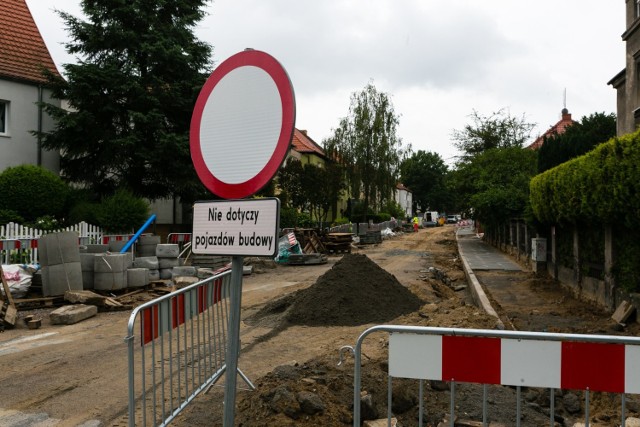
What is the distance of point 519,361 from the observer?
277 cm

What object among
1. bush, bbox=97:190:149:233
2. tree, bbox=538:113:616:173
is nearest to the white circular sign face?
bush, bbox=97:190:149:233

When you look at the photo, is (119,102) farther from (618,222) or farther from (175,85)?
(618,222)

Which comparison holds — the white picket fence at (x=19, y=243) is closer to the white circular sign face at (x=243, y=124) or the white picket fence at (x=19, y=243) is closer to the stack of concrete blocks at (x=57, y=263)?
the stack of concrete blocks at (x=57, y=263)

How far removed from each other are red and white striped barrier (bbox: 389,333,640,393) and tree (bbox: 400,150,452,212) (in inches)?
4495

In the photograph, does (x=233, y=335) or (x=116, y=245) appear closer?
(x=233, y=335)

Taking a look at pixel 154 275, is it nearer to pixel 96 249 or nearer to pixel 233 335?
pixel 96 249

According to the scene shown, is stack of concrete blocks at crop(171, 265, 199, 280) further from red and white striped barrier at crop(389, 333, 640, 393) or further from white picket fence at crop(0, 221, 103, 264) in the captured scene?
red and white striped barrier at crop(389, 333, 640, 393)

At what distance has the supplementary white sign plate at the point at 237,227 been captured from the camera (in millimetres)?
2465

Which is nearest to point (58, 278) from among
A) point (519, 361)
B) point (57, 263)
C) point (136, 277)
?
point (57, 263)

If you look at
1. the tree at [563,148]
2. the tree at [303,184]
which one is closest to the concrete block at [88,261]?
the tree at [563,148]

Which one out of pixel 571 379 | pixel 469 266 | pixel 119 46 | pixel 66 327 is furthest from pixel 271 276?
pixel 571 379

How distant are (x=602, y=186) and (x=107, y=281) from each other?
34.5ft

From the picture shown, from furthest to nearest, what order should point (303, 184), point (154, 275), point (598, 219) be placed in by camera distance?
1. point (303, 184)
2. point (154, 275)
3. point (598, 219)

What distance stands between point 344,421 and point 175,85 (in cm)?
1998
